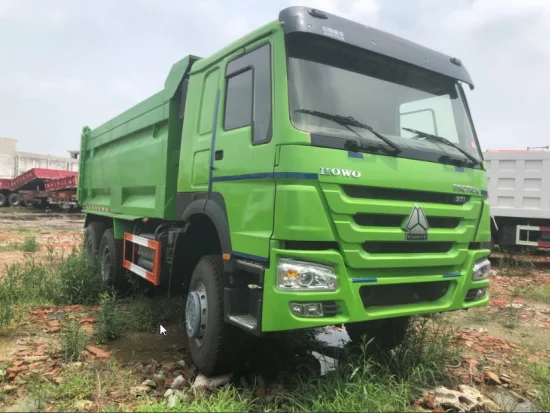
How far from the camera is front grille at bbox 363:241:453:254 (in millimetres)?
3090

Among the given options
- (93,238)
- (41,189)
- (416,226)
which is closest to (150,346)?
(416,226)

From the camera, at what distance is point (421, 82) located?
3.71 m

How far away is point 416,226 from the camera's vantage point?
3.21 meters

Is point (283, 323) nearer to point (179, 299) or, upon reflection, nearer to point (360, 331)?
point (360, 331)

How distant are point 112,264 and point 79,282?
1.48 feet

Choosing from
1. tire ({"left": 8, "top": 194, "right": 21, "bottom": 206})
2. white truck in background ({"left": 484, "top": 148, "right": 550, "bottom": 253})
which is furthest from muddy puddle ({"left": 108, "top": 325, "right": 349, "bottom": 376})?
tire ({"left": 8, "top": 194, "right": 21, "bottom": 206})

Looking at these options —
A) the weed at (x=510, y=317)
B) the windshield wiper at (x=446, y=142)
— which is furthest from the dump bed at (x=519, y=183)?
the windshield wiper at (x=446, y=142)

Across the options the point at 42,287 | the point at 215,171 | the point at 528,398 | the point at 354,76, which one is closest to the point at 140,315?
the point at 42,287

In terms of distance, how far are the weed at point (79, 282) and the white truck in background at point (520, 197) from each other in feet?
24.3

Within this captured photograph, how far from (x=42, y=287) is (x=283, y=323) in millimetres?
4121

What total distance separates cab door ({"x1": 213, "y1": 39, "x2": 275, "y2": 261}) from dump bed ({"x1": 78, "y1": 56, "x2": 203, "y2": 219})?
3.44 ft

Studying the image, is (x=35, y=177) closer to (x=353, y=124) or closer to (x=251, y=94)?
(x=251, y=94)

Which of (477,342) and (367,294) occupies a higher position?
(367,294)

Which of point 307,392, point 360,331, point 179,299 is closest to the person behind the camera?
point 307,392
